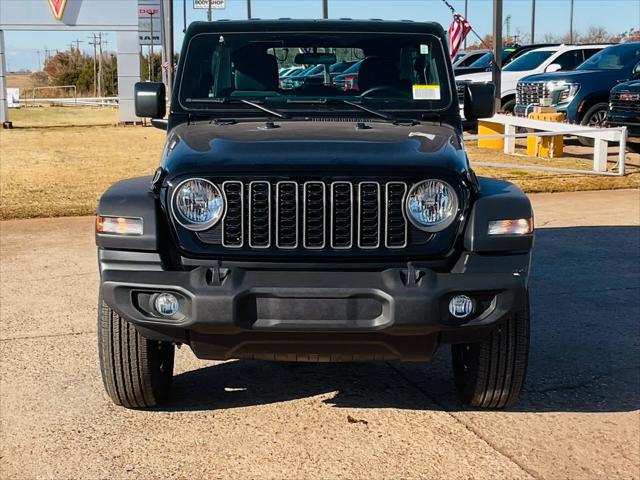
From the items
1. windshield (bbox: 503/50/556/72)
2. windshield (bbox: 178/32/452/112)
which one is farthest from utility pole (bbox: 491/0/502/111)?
windshield (bbox: 178/32/452/112)

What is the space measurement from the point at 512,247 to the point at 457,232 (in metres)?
0.24

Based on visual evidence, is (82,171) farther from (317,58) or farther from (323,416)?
(323,416)

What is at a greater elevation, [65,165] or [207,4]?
[207,4]

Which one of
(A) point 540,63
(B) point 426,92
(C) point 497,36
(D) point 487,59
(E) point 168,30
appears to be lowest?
(B) point 426,92

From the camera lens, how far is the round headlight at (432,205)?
396 centimetres

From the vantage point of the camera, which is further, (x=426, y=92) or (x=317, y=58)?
(x=317, y=58)

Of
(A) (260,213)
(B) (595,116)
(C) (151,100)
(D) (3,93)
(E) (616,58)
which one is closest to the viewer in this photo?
(A) (260,213)

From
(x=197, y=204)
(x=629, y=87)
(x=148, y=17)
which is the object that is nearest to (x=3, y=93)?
(x=148, y=17)

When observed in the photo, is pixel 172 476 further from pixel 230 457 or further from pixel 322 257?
pixel 322 257

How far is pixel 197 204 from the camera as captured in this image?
13.0 feet

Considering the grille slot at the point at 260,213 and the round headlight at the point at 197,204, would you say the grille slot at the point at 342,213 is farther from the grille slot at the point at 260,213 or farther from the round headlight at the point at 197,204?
the round headlight at the point at 197,204

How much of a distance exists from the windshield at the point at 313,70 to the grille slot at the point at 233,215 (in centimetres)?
119

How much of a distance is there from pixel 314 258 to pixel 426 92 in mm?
1617

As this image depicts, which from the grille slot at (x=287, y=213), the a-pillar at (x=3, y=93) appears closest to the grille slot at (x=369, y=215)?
the grille slot at (x=287, y=213)
